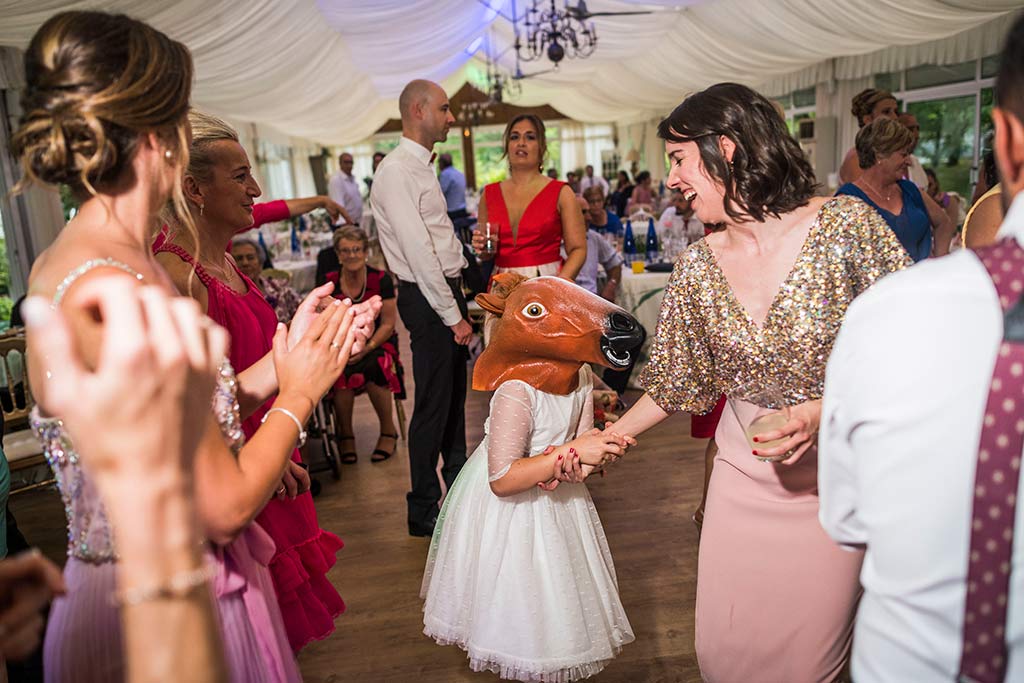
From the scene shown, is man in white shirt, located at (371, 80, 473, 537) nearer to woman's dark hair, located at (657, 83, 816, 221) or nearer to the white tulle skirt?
the white tulle skirt

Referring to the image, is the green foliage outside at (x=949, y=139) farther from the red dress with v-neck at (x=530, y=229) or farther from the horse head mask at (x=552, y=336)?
the horse head mask at (x=552, y=336)

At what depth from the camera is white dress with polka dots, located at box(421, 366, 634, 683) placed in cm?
182

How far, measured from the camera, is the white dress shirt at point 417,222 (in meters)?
3.12

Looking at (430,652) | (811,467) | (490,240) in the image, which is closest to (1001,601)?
(811,467)

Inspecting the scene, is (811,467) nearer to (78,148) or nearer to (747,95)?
(747,95)

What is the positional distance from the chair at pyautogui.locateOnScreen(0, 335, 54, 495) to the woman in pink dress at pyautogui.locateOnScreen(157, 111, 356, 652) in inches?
89.1

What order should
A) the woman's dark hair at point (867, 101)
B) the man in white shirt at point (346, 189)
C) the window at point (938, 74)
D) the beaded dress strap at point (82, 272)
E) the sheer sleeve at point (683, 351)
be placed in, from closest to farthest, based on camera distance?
the beaded dress strap at point (82, 272), the sheer sleeve at point (683, 351), the woman's dark hair at point (867, 101), the window at point (938, 74), the man in white shirt at point (346, 189)

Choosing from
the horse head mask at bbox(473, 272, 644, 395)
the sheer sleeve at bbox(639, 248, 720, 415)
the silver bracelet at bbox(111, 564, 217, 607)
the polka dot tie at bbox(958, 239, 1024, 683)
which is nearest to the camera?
the silver bracelet at bbox(111, 564, 217, 607)

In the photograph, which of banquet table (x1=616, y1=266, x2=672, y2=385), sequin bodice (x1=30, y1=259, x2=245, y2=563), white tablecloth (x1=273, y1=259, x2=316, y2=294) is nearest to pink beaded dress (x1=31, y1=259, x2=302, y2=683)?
sequin bodice (x1=30, y1=259, x2=245, y2=563)

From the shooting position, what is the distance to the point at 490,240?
3.55m

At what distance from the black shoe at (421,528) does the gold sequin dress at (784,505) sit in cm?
180

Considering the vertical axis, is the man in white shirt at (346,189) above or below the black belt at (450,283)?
above

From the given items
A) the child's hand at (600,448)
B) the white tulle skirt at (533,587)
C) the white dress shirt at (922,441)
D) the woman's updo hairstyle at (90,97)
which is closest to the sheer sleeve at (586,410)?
the white tulle skirt at (533,587)

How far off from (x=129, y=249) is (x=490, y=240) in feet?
8.49
